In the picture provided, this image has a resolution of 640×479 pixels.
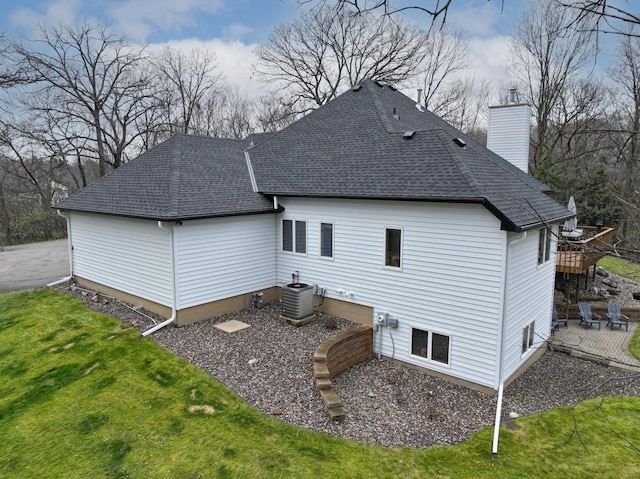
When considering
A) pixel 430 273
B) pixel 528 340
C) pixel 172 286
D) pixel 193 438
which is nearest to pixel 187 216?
pixel 172 286

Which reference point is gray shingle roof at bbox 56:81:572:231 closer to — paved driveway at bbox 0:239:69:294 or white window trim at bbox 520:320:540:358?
white window trim at bbox 520:320:540:358

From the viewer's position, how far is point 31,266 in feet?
58.6

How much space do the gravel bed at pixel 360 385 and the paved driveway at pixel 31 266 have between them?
675 cm

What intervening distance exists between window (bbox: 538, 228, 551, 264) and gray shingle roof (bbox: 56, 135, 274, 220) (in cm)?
746

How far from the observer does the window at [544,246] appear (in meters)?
9.85

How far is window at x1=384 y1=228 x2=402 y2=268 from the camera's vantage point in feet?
30.8

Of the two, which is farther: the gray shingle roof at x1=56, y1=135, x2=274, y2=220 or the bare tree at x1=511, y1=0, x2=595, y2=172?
the bare tree at x1=511, y1=0, x2=595, y2=172

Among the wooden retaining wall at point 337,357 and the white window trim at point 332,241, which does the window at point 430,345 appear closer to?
the wooden retaining wall at point 337,357

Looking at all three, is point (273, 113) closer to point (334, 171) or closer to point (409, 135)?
point (334, 171)

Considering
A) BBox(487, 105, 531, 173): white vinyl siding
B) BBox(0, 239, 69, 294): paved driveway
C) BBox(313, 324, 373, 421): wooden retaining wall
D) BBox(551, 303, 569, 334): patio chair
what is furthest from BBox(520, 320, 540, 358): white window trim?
BBox(0, 239, 69, 294): paved driveway

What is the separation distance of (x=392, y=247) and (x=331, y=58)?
2250 centimetres

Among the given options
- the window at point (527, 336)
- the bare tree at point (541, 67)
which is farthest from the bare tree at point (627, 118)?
the window at point (527, 336)

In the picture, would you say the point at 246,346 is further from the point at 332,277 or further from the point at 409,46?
the point at 409,46

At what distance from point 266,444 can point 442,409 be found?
11.6 ft
